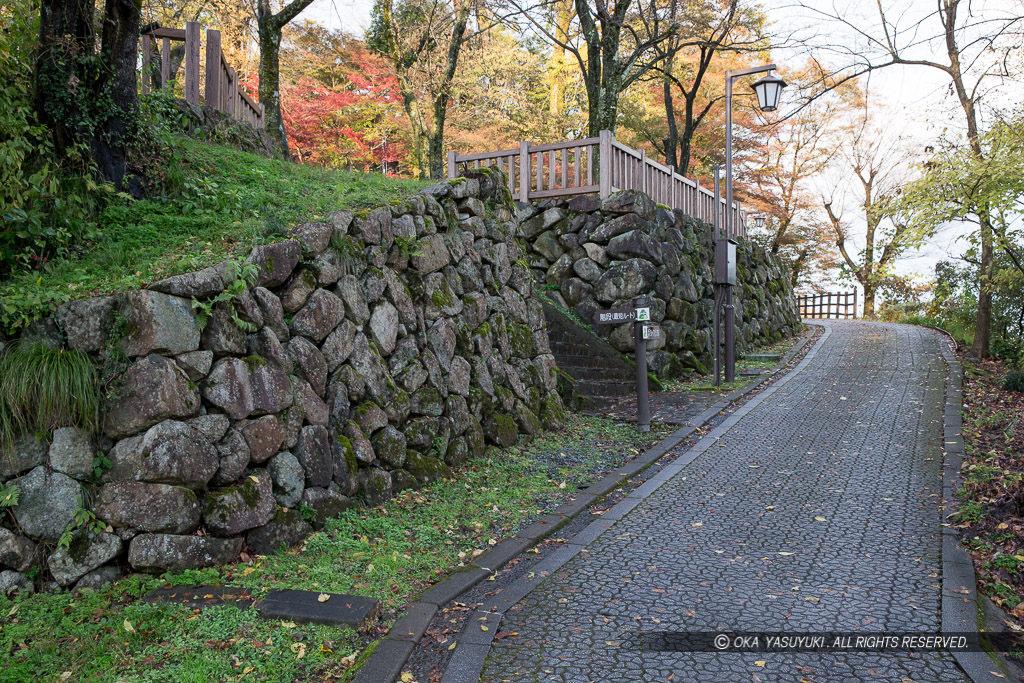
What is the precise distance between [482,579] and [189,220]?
4159 mm

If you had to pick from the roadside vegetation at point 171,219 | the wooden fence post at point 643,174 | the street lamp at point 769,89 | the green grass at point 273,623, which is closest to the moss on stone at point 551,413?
the green grass at point 273,623

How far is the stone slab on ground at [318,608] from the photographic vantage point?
391cm

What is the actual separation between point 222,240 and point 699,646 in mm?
4635

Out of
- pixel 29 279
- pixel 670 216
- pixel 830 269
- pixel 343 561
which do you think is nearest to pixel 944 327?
pixel 670 216

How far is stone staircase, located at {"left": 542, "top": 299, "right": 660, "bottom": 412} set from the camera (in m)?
11.5

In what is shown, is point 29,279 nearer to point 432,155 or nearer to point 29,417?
point 29,417

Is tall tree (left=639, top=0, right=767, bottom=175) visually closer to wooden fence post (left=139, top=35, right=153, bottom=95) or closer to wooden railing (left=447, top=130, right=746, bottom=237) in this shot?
wooden railing (left=447, top=130, right=746, bottom=237)

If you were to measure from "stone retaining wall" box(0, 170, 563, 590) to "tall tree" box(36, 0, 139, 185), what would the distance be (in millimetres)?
2334

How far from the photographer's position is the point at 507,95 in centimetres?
2184

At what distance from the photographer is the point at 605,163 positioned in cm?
1295

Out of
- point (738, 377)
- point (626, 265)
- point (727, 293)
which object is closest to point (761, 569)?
point (626, 265)

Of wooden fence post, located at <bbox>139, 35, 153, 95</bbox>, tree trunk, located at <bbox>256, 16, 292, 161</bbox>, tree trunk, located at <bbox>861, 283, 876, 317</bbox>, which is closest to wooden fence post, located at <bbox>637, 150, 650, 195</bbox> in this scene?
tree trunk, located at <bbox>256, 16, 292, 161</bbox>

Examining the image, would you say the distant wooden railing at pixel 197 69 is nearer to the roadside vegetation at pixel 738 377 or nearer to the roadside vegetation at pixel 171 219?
the roadside vegetation at pixel 171 219

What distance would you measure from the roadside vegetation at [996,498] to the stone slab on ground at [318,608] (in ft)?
12.2
